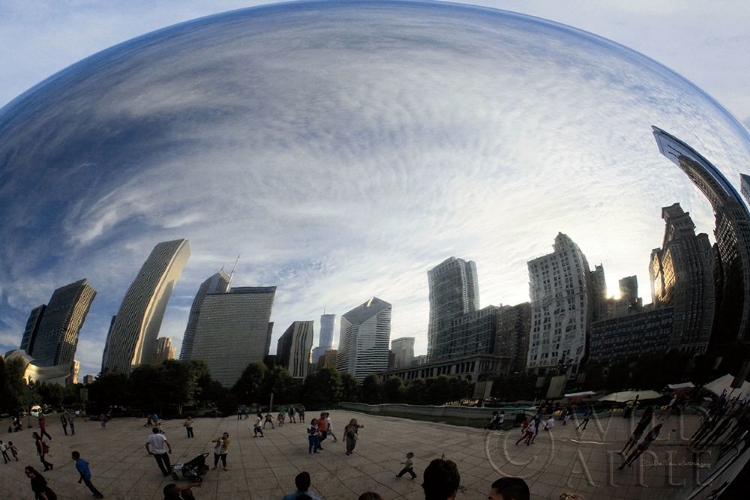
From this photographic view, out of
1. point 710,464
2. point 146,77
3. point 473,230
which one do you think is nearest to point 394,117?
point 473,230

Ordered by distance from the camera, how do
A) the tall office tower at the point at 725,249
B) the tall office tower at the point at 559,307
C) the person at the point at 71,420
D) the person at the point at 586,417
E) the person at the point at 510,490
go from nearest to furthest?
the person at the point at 510,490 < the person at the point at 71,420 < the tall office tower at the point at 559,307 < the person at the point at 586,417 < the tall office tower at the point at 725,249

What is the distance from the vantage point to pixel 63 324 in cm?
248

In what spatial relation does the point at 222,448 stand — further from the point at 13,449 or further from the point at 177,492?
the point at 13,449

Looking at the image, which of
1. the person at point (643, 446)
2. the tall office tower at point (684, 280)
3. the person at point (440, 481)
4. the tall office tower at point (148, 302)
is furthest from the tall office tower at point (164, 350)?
the tall office tower at point (684, 280)

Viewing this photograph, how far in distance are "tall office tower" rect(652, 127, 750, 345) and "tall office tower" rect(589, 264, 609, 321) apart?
1091 millimetres

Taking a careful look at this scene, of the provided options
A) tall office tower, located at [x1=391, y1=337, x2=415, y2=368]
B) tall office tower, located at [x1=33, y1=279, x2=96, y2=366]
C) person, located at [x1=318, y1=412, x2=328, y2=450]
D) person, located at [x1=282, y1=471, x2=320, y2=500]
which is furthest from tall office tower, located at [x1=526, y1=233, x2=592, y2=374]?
tall office tower, located at [x1=33, y1=279, x2=96, y2=366]

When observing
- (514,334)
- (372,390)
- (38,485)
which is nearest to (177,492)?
(38,485)

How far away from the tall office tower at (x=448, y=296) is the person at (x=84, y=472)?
2.06m

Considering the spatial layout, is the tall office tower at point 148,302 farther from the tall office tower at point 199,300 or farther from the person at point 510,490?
the person at point 510,490

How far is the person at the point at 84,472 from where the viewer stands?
2045 mm

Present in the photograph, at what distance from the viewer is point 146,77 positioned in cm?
329

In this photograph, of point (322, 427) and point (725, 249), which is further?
point (725, 249)

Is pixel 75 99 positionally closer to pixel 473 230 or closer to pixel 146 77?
pixel 146 77

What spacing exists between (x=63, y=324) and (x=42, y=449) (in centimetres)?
79
